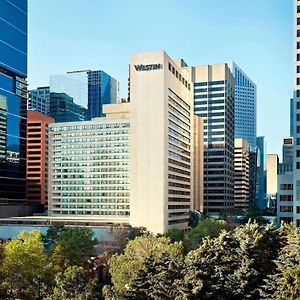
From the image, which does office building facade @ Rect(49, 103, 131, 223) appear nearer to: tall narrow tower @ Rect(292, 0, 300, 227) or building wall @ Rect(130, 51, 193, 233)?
building wall @ Rect(130, 51, 193, 233)

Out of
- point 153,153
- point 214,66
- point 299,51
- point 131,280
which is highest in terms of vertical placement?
point 214,66

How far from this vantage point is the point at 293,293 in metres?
34.8

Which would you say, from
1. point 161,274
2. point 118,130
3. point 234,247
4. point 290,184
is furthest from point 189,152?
point 161,274

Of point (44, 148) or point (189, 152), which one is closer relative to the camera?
point (189, 152)

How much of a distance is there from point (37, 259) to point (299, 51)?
65394 millimetres

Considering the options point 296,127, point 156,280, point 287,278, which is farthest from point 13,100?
point 287,278

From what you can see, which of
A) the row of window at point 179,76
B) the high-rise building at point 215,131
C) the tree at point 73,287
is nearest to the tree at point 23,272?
the tree at point 73,287

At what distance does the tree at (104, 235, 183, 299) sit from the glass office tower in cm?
8366

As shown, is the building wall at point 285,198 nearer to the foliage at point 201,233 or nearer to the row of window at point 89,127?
the foliage at point 201,233

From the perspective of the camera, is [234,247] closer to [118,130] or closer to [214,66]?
[118,130]

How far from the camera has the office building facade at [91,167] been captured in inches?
4547

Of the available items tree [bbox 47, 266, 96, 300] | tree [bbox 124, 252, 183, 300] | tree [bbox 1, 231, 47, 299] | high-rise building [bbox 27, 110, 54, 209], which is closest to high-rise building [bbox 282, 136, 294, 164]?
high-rise building [bbox 27, 110, 54, 209]

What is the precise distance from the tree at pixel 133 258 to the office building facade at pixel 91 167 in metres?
58.5

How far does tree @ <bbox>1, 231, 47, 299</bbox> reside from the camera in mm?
42644
